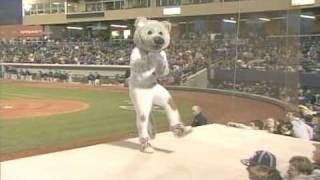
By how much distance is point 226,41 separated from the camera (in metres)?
6.15

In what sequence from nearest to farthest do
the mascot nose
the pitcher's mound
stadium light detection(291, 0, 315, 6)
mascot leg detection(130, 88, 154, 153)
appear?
the mascot nose, mascot leg detection(130, 88, 154, 153), stadium light detection(291, 0, 315, 6), the pitcher's mound

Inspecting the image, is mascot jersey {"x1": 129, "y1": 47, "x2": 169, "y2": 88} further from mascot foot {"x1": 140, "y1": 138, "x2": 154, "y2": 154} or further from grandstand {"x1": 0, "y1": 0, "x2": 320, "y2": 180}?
grandstand {"x1": 0, "y1": 0, "x2": 320, "y2": 180}

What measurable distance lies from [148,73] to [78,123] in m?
4.27

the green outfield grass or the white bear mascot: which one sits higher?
the white bear mascot

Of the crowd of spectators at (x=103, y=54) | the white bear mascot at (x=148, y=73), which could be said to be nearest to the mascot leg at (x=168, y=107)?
the white bear mascot at (x=148, y=73)

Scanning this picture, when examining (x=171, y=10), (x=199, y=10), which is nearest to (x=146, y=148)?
(x=171, y=10)

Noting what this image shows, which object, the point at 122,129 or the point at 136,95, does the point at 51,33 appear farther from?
the point at 136,95

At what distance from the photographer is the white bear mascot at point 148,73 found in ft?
11.5

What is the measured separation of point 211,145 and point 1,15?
97.9 inches

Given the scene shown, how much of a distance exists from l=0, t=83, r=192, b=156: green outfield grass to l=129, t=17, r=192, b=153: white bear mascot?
1.57 feet

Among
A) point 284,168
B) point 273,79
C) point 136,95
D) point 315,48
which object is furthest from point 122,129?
point 315,48

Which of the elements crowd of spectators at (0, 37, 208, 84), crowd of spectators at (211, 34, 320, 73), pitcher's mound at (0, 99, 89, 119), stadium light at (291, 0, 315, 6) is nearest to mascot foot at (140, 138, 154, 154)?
crowd of spectators at (0, 37, 208, 84)

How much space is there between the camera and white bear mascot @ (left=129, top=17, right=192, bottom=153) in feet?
11.5

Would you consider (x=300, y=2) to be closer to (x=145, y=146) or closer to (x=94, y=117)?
(x=94, y=117)
